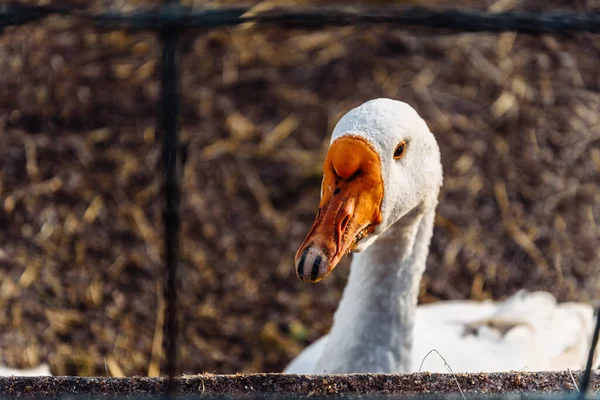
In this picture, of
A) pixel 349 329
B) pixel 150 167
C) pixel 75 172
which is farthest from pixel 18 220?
pixel 349 329

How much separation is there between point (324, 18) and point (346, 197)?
536 mm

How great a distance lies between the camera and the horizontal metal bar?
3.39ft

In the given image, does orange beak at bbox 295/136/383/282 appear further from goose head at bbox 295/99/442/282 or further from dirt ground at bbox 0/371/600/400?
dirt ground at bbox 0/371/600/400

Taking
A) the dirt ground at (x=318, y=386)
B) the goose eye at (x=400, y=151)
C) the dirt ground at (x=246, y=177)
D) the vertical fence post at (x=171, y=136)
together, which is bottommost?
the dirt ground at (x=246, y=177)

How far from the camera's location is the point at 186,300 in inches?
126

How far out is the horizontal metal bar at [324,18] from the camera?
103 cm

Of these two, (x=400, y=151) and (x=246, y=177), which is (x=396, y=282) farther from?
(x=246, y=177)

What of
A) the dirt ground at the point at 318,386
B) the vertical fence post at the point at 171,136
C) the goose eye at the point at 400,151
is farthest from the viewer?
the goose eye at the point at 400,151

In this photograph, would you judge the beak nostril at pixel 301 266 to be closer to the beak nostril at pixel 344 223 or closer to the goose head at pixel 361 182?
the goose head at pixel 361 182

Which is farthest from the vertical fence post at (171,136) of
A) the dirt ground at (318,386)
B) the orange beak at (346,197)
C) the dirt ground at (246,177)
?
the dirt ground at (246,177)

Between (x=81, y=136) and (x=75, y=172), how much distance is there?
21cm

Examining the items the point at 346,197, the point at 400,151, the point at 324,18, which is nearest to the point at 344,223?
the point at 346,197

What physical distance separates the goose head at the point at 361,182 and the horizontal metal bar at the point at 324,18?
0.41 metres

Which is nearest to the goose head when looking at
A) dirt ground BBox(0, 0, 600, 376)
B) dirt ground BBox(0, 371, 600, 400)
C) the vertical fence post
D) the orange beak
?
the orange beak
